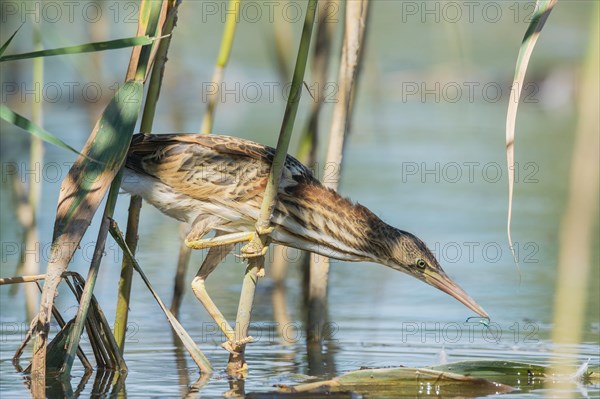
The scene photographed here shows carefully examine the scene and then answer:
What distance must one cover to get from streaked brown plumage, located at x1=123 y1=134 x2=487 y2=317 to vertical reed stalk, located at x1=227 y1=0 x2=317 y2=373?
0.42 meters

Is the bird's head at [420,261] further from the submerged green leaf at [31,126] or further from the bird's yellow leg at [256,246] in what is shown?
the submerged green leaf at [31,126]

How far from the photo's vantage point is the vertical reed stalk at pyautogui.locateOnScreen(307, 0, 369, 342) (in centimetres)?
548

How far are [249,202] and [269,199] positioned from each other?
2.04 feet

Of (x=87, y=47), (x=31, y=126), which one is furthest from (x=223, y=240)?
(x=31, y=126)

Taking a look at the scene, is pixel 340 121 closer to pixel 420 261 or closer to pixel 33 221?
pixel 420 261

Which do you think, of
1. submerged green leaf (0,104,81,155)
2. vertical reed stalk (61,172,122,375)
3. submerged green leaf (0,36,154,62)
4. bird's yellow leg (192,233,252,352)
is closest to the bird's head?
bird's yellow leg (192,233,252,352)

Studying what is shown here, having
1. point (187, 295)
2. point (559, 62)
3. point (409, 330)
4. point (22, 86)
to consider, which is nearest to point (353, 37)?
point (409, 330)

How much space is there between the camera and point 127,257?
4777mm

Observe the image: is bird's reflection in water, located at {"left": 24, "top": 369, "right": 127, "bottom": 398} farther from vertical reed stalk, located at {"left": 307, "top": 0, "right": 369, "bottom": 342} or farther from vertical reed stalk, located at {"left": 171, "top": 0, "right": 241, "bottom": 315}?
vertical reed stalk, located at {"left": 307, "top": 0, "right": 369, "bottom": 342}

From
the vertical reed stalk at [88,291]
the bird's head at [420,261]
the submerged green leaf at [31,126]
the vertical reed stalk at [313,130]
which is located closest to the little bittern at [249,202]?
the bird's head at [420,261]

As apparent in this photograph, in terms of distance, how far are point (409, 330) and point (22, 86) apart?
8.74m

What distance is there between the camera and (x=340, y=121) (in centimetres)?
556

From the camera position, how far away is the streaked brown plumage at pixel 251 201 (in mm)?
5008

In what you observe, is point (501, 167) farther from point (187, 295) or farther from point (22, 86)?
point (22, 86)
